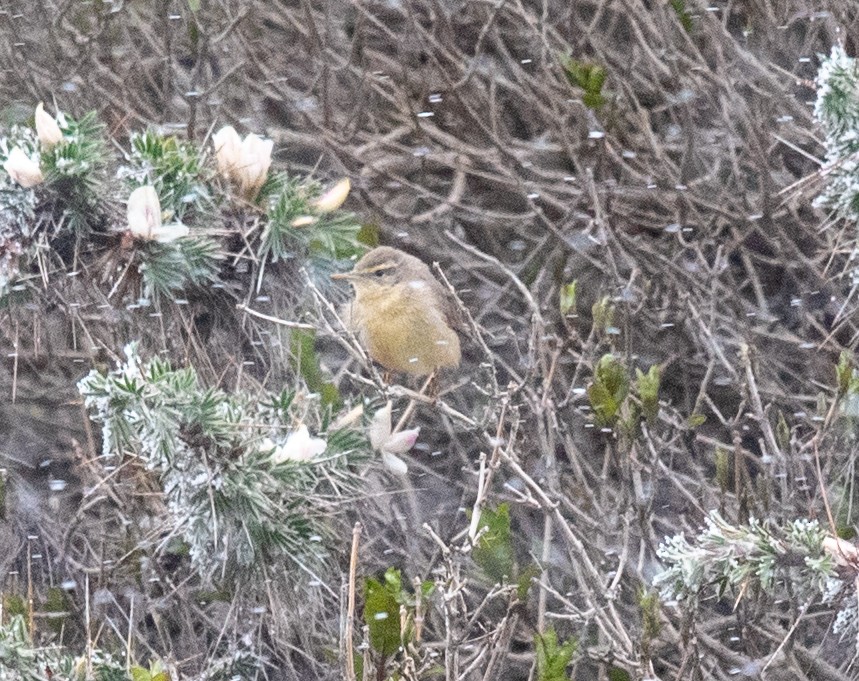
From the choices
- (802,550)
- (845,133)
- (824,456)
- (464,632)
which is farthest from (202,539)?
(824,456)

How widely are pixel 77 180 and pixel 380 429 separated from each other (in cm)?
67

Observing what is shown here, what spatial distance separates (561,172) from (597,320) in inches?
77.0

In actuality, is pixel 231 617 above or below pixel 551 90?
above

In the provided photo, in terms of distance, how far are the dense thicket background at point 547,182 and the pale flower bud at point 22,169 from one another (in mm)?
1851

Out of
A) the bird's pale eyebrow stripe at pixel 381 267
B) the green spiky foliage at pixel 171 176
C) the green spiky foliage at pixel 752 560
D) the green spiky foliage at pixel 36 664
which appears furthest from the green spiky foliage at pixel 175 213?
the bird's pale eyebrow stripe at pixel 381 267

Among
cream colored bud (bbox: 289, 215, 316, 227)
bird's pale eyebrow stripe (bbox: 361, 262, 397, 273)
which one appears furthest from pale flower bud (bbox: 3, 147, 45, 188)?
bird's pale eyebrow stripe (bbox: 361, 262, 397, 273)

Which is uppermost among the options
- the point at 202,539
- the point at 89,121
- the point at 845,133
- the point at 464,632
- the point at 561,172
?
the point at 845,133

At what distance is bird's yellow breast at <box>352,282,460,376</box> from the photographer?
149 inches

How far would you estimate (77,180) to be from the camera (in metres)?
2.26

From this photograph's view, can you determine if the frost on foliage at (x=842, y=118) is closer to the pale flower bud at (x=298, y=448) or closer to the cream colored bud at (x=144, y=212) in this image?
the pale flower bud at (x=298, y=448)

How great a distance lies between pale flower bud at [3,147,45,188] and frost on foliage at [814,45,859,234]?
1.24m

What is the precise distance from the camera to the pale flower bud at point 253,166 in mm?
2369

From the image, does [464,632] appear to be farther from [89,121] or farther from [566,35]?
[566,35]

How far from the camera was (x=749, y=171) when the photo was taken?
17.1ft
